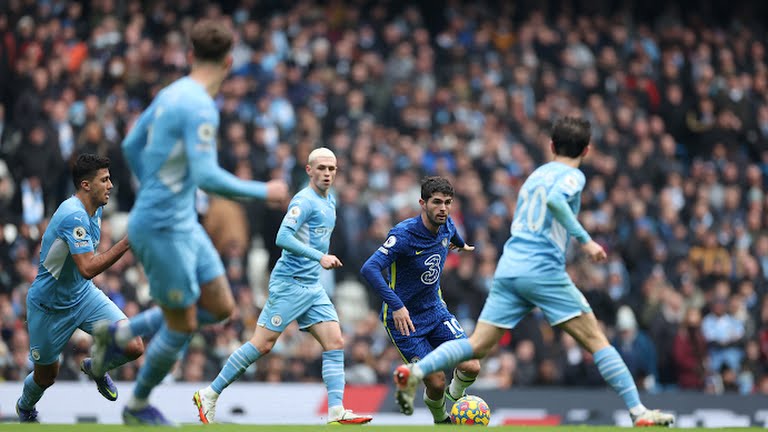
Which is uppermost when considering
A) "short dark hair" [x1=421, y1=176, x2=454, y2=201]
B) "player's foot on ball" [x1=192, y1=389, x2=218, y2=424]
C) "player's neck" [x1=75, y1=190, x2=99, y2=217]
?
"player's neck" [x1=75, y1=190, x2=99, y2=217]

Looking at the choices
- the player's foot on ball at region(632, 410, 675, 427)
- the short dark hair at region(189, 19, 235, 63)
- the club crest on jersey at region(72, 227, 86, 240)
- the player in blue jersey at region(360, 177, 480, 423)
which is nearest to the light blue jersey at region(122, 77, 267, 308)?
the short dark hair at region(189, 19, 235, 63)

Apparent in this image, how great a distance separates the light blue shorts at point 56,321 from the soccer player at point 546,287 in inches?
125

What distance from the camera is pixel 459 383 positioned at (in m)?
10.9

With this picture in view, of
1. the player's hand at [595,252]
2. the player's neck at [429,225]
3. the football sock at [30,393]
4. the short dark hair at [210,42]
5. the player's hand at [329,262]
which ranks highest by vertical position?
the short dark hair at [210,42]

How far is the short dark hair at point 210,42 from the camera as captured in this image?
783 cm

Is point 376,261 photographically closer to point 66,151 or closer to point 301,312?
point 301,312

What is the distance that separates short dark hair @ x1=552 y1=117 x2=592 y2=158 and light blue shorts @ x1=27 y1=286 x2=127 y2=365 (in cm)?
446

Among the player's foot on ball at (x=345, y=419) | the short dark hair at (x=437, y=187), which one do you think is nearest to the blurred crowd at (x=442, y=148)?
the player's foot on ball at (x=345, y=419)

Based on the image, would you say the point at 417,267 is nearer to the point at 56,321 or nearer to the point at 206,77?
the point at 56,321

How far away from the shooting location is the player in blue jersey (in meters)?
10.6

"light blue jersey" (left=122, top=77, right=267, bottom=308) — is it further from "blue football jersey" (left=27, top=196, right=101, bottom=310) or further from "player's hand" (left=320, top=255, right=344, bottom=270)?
"blue football jersey" (left=27, top=196, right=101, bottom=310)

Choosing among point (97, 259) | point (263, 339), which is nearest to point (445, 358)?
point (263, 339)

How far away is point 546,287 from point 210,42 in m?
3.25

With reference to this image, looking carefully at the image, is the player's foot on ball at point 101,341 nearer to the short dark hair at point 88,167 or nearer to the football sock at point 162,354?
the football sock at point 162,354
